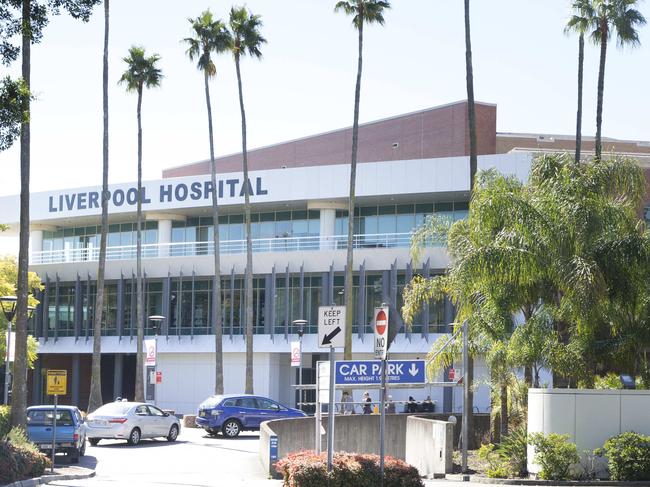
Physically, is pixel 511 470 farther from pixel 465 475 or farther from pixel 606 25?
pixel 606 25

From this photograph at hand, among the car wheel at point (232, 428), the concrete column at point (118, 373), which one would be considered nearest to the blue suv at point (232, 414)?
the car wheel at point (232, 428)

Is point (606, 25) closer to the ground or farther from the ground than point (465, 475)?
farther from the ground

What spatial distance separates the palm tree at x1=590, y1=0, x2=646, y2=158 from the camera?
138 ft

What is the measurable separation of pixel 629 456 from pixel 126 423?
1727 cm

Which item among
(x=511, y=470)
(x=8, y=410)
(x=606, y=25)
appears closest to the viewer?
(x=511, y=470)

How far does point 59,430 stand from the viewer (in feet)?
90.6

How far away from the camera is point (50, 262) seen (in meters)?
Result: 69.4

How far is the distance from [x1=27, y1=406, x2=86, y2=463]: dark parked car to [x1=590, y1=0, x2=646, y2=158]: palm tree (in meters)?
22.6

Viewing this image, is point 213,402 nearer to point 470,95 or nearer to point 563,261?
point 470,95

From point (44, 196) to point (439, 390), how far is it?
27.7 meters

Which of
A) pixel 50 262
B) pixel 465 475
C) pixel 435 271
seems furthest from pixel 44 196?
pixel 465 475

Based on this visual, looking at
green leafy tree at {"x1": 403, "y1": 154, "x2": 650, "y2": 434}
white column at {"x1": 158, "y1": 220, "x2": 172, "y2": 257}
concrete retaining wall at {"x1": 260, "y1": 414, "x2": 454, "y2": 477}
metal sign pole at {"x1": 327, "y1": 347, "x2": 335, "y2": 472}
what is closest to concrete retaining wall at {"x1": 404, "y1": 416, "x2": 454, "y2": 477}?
concrete retaining wall at {"x1": 260, "y1": 414, "x2": 454, "y2": 477}

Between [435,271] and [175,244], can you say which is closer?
[435,271]

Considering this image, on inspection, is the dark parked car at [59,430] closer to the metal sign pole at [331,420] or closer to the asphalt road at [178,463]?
the asphalt road at [178,463]
